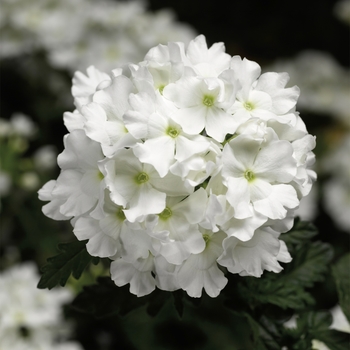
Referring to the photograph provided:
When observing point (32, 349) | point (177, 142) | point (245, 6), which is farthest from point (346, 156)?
point (177, 142)

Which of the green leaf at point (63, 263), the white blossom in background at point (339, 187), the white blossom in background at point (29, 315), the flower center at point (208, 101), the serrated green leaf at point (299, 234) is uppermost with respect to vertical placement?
the flower center at point (208, 101)

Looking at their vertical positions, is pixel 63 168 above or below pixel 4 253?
above

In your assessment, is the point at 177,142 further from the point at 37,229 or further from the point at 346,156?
the point at 346,156

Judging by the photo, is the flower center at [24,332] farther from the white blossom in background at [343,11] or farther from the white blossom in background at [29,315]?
the white blossom in background at [343,11]

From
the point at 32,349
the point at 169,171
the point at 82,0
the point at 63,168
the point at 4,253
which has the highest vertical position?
the point at 169,171

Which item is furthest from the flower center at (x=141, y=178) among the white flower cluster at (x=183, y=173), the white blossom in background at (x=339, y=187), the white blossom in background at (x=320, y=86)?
the white blossom in background at (x=320, y=86)

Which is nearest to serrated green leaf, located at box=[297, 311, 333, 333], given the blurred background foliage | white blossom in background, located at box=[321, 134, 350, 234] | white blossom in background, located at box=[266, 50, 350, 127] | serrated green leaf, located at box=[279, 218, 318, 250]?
serrated green leaf, located at box=[279, 218, 318, 250]
